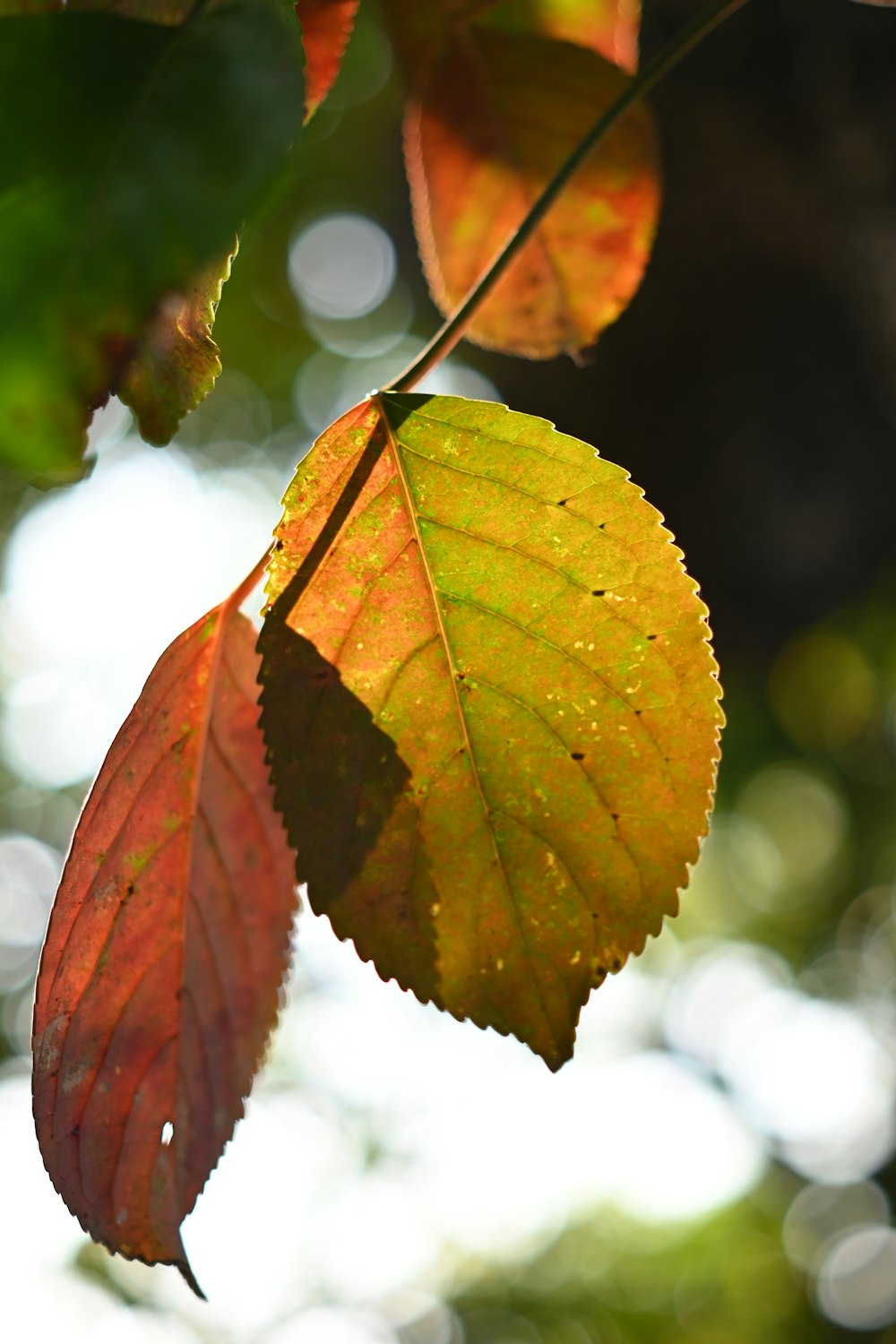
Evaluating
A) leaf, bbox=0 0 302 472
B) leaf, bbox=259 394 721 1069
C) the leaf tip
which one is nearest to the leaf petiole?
leaf, bbox=259 394 721 1069

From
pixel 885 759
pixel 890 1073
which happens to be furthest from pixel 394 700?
pixel 890 1073

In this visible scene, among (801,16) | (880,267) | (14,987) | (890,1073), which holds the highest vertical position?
(801,16)

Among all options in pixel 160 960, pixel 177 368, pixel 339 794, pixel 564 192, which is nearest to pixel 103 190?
pixel 177 368

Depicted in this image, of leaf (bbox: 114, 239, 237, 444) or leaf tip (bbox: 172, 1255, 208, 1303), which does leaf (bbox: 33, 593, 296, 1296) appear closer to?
leaf tip (bbox: 172, 1255, 208, 1303)

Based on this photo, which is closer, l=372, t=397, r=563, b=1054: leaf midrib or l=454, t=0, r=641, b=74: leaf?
l=372, t=397, r=563, b=1054: leaf midrib

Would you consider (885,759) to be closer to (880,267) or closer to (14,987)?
(880,267)

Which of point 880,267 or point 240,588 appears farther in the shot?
point 880,267
